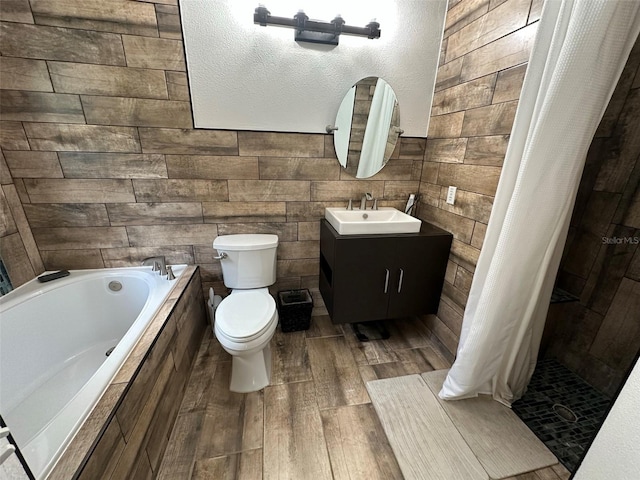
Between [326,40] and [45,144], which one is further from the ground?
[326,40]

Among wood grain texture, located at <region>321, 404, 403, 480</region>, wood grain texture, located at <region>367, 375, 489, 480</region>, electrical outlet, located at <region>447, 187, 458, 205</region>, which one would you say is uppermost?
electrical outlet, located at <region>447, 187, 458, 205</region>

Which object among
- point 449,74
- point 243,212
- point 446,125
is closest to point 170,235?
point 243,212

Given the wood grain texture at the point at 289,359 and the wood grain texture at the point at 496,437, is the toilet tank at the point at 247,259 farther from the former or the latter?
the wood grain texture at the point at 496,437

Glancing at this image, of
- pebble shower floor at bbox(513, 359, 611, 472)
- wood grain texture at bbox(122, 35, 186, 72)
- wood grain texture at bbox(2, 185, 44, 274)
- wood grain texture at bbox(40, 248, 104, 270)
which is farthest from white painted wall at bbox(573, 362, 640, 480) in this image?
wood grain texture at bbox(2, 185, 44, 274)

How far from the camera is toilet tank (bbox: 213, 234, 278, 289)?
179 cm

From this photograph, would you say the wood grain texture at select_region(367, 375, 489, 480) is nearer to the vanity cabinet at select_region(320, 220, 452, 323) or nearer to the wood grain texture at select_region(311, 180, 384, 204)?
the vanity cabinet at select_region(320, 220, 452, 323)

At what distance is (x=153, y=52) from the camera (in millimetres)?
1553

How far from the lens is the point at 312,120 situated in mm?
1829

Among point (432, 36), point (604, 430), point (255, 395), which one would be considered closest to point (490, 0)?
point (432, 36)

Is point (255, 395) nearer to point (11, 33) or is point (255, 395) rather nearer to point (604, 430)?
point (604, 430)

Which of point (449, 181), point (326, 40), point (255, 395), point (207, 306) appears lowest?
point (255, 395)

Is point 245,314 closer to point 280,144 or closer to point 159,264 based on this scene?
point 159,264

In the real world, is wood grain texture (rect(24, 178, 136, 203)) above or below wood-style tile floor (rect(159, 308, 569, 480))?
above

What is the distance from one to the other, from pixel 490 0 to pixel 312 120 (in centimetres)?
113
